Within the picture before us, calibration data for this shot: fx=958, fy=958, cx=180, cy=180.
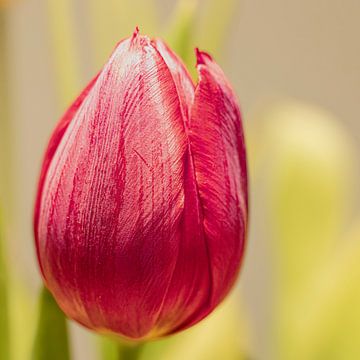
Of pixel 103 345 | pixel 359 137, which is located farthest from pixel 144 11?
pixel 359 137

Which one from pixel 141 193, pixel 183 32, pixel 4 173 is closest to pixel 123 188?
pixel 141 193

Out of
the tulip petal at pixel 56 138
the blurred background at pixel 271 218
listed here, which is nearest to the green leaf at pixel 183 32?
the blurred background at pixel 271 218

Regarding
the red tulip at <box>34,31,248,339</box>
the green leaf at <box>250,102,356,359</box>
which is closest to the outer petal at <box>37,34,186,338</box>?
the red tulip at <box>34,31,248,339</box>

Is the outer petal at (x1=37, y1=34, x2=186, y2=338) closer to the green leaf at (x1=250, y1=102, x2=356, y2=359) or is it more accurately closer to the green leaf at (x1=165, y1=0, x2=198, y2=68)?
the green leaf at (x1=165, y1=0, x2=198, y2=68)

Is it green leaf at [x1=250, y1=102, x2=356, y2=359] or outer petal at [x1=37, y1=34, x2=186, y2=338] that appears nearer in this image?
outer petal at [x1=37, y1=34, x2=186, y2=338]

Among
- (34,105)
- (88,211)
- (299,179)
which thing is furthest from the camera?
(34,105)

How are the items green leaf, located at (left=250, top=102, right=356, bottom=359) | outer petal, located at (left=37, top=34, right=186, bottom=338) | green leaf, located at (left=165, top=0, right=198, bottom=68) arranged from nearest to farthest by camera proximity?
outer petal, located at (left=37, top=34, right=186, bottom=338) → green leaf, located at (left=165, top=0, right=198, bottom=68) → green leaf, located at (left=250, top=102, right=356, bottom=359)

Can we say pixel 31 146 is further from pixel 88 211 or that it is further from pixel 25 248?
pixel 88 211

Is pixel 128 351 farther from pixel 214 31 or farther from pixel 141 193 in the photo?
pixel 214 31

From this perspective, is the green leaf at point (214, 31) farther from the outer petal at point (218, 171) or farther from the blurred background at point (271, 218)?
the outer petal at point (218, 171)
